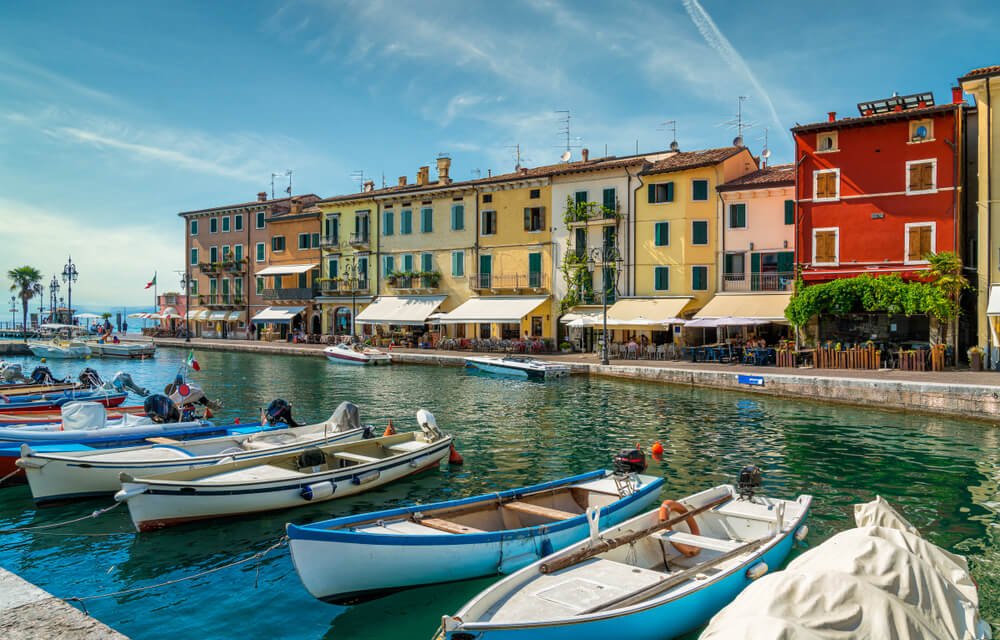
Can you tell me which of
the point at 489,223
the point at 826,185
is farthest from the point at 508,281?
the point at 826,185

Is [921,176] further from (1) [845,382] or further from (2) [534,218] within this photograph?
(2) [534,218]

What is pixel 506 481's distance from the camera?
13.2 meters

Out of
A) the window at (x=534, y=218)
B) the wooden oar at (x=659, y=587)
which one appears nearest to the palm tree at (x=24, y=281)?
the window at (x=534, y=218)

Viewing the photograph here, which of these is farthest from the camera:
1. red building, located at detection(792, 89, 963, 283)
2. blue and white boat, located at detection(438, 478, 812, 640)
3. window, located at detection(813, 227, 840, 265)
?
window, located at detection(813, 227, 840, 265)

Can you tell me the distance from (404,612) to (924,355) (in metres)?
24.4

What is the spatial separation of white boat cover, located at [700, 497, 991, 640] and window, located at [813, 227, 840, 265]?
2664cm

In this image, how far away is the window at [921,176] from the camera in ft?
92.2

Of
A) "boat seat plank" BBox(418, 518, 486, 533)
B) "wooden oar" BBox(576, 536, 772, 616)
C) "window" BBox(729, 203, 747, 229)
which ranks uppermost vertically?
"window" BBox(729, 203, 747, 229)

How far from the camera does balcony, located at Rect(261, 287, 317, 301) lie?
5241 cm

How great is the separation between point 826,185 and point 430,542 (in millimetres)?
28473

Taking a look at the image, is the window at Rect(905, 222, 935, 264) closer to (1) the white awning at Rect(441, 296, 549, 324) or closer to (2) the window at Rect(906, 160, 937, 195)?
(2) the window at Rect(906, 160, 937, 195)

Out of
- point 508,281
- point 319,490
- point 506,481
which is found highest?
point 508,281

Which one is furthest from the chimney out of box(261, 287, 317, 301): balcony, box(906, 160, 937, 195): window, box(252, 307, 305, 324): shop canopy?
box(906, 160, 937, 195): window

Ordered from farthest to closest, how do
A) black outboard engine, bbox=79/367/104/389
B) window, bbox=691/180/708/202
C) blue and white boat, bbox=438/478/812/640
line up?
window, bbox=691/180/708/202 → black outboard engine, bbox=79/367/104/389 → blue and white boat, bbox=438/478/812/640
